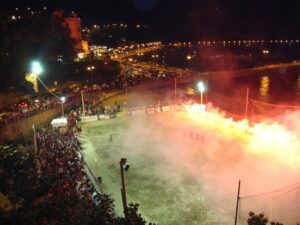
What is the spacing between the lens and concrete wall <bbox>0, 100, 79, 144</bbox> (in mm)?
25422

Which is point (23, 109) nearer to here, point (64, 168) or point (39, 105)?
point (39, 105)

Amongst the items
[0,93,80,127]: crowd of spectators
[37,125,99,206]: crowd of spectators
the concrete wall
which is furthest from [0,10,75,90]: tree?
[37,125,99,206]: crowd of spectators

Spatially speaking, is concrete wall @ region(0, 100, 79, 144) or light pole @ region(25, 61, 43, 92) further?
light pole @ region(25, 61, 43, 92)

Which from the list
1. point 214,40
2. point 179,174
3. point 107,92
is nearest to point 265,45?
point 214,40

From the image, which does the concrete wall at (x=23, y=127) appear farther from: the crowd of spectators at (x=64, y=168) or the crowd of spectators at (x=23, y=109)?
the crowd of spectators at (x=64, y=168)

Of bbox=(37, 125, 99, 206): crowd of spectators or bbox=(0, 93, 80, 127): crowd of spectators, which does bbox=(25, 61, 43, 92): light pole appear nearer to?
bbox=(0, 93, 80, 127): crowd of spectators

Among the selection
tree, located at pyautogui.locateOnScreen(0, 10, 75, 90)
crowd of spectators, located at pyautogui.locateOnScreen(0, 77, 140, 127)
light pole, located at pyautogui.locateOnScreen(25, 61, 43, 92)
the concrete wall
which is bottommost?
the concrete wall

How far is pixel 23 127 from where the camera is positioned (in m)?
27.1

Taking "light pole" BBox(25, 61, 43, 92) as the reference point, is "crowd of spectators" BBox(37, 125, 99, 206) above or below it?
below

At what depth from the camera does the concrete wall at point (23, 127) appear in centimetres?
2542

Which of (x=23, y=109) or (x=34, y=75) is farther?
(x=34, y=75)

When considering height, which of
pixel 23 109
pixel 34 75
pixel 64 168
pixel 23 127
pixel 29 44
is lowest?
pixel 23 127

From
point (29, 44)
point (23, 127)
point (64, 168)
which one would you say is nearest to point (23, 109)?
point (23, 127)

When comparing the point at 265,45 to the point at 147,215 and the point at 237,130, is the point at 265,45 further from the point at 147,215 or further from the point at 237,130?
the point at 147,215
